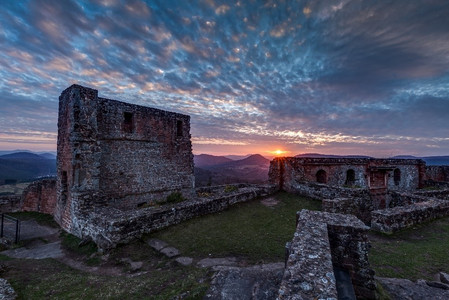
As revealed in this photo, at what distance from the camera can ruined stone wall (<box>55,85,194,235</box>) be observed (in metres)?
11.1

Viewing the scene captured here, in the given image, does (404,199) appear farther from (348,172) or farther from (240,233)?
(240,233)

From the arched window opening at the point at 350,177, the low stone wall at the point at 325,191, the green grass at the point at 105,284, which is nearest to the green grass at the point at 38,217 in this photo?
the green grass at the point at 105,284

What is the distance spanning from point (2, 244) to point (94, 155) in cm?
500

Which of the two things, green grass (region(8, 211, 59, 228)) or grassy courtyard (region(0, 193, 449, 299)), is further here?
green grass (region(8, 211, 59, 228))

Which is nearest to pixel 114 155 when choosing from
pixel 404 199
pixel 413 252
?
pixel 413 252

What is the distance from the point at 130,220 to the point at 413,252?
31.6 feet

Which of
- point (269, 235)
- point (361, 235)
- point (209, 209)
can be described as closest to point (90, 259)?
point (209, 209)

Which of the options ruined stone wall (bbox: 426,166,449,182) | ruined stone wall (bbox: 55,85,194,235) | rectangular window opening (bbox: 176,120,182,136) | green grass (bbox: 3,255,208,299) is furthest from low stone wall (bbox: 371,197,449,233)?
ruined stone wall (bbox: 426,166,449,182)

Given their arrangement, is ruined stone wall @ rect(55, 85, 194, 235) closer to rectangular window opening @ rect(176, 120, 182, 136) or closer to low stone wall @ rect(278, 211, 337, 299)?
rectangular window opening @ rect(176, 120, 182, 136)

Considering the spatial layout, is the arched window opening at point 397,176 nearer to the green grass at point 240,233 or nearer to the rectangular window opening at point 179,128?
the green grass at point 240,233

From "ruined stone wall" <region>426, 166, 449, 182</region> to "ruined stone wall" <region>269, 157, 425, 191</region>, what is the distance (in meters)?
2.40

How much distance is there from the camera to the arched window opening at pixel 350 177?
73.0 ft

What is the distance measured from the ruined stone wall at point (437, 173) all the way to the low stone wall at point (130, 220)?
29905 mm

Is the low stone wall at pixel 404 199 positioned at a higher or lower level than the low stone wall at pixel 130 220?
higher
